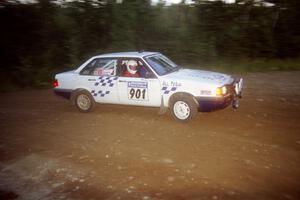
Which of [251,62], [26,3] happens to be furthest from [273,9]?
[26,3]

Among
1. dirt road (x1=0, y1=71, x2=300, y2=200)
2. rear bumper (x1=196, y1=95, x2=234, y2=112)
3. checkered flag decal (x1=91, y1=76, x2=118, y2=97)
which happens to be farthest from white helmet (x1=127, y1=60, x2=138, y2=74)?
rear bumper (x1=196, y1=95, x2=234, y2=112)

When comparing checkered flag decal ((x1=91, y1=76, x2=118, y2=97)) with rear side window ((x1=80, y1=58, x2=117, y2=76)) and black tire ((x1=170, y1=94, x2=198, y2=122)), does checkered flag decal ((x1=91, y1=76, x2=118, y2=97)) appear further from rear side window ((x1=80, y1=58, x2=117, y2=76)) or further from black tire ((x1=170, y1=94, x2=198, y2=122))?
black tire ((x1=170, y1=94, x2=198, y2=122))

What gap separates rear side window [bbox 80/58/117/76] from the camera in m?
8.55

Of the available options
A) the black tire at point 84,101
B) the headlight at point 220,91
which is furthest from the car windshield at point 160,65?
the black tire at point 84,101

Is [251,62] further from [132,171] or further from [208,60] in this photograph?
[132,171]

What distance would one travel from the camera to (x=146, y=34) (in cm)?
1694

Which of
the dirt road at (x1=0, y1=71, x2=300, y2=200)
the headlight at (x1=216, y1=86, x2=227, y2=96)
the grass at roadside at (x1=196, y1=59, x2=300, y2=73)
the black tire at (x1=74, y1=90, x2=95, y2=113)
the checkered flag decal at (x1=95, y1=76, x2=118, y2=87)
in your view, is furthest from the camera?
the grass at roadside at (x1=196, y1=59, x2=300, y2=73)

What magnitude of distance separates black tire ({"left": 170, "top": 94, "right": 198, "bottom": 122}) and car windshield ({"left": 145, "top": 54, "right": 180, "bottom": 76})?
0.74 m

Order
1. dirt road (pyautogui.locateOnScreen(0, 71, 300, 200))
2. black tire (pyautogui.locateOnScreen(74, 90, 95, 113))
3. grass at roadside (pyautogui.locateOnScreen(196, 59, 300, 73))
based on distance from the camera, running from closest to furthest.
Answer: dirt road (pyautogui.locateOnScreen(0, 71, 300, 200)) → black tire (pyautogui.locateOnScreen(74, 90, 95, 113)) → grass at roadside (pyautogui.locateOnScreen(196, 59, 300, 73))

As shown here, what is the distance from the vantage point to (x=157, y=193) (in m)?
4.74

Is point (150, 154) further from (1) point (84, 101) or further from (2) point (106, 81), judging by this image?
(1) point (84, 101)

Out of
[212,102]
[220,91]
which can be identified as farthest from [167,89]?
[220,91]

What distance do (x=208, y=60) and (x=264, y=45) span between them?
3.31m

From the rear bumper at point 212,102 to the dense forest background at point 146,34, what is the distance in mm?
9115
